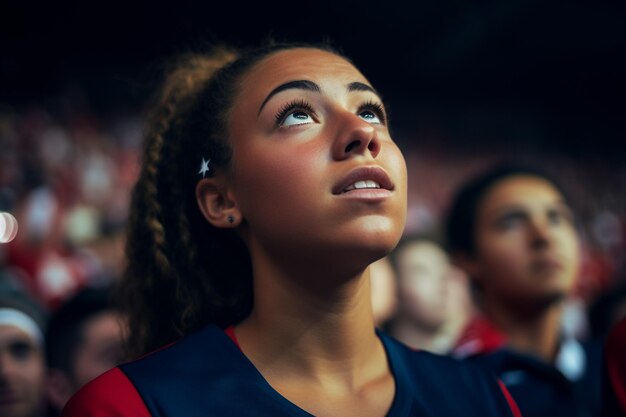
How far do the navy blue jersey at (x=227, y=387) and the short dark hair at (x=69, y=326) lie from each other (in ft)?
3.83

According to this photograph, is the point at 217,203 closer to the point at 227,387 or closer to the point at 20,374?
the point at 227,387

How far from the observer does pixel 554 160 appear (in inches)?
Answer: 380

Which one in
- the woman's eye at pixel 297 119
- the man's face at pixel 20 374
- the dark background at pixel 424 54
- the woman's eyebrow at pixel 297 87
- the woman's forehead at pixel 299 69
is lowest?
the man's face at pixel 20 374

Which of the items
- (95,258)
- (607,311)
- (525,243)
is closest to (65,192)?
(95,258)

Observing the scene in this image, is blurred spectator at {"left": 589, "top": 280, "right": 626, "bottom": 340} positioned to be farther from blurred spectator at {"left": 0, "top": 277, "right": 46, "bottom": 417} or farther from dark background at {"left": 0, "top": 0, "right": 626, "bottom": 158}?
blurred spectator at {"left": 0, "top": 277, "right": 46, "bottom": 417}

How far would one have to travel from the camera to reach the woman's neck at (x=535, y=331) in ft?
7.50

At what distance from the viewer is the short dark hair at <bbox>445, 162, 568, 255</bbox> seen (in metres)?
2.47

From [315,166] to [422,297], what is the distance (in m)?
2.38

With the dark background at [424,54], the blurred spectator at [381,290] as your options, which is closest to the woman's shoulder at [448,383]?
the blurred spectator at [381,290]

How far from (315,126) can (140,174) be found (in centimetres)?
53

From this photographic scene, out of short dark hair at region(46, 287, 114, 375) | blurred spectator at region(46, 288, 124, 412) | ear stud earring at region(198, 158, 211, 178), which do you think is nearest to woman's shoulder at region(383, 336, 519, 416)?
ear stud earring at region(198, 158, 211, 178)

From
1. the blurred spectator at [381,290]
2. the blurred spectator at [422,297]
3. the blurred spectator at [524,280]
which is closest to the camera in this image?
the blurred spectator at [524,280]

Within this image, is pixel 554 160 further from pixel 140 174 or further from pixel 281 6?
pixel 140 174

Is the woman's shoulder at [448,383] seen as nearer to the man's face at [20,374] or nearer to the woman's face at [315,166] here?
the woman's face at [315,166]
